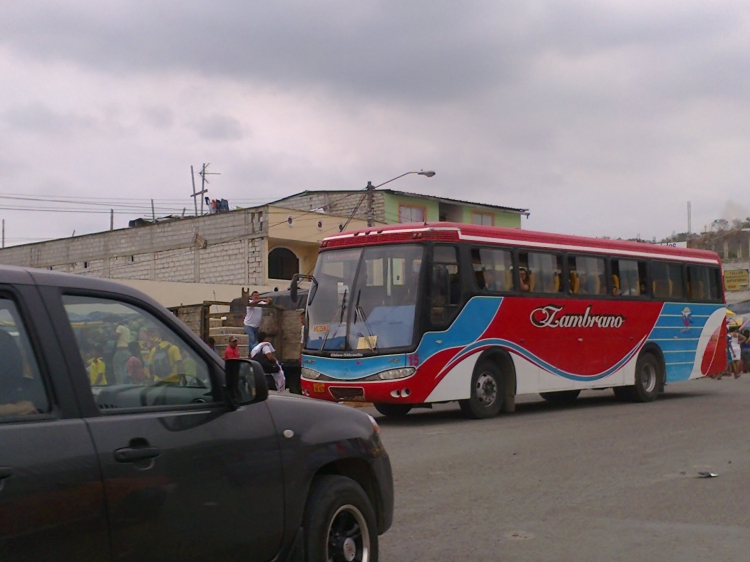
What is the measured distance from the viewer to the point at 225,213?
1868 inches

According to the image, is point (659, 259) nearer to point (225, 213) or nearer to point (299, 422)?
point (299, 422)

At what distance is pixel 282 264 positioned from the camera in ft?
161

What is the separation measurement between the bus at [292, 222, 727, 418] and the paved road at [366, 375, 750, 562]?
0.79 metres

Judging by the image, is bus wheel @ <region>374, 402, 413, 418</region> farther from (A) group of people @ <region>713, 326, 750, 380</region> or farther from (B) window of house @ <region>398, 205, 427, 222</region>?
Answer: (B) window of house @ <region>398, 205, 427, 222</region>

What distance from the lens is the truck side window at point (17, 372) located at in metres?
3.63

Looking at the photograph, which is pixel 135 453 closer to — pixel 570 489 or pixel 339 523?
pixel 339 523

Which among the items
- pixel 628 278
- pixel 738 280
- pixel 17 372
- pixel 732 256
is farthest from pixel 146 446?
pixel 732 256

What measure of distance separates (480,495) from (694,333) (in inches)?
567

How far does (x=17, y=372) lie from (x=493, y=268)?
42.8 feet

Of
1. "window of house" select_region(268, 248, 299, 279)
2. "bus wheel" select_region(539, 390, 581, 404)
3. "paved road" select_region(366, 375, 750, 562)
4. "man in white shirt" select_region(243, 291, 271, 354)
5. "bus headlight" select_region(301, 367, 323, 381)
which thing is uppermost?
"window of house" select_region(268, 248, 299, 279)

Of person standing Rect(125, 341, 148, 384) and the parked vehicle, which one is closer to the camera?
the parked vehicle

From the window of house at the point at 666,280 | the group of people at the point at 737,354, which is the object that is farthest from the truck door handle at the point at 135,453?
the group of people at the point at 737,354

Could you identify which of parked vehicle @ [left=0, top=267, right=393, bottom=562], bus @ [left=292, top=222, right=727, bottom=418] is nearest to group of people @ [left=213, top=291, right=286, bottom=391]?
bus @ [left=292, top=222, right=727, bottom=418]

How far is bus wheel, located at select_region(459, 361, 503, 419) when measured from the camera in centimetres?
1584
